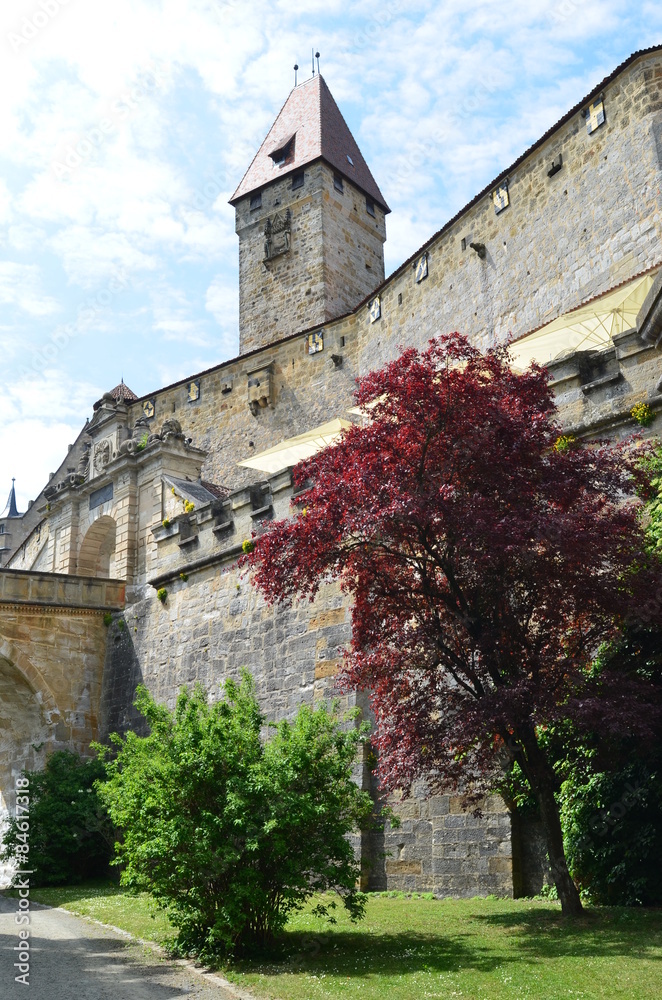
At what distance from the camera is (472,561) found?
7.98m

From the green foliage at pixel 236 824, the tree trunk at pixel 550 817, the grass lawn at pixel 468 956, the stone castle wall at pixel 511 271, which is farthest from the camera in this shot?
the stone castle wall at pixel 511 271

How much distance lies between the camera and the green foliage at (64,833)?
534 inches

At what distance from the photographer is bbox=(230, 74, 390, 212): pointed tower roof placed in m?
37.9

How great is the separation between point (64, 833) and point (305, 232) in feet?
89.4

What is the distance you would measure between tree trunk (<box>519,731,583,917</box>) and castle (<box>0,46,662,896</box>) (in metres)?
1.88

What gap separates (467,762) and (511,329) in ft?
55.1

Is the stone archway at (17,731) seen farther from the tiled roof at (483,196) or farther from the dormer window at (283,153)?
the dormer window at (283,153)

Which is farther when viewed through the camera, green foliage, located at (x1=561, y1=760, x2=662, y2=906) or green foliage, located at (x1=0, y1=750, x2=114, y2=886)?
green foliage, located at (x1=0, y1=750, x2=114, y2=886)

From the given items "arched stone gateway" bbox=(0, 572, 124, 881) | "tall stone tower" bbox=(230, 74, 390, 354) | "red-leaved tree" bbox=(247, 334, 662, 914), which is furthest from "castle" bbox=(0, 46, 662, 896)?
"red-leaved tree" bbox=(247, 334, 662, 914)

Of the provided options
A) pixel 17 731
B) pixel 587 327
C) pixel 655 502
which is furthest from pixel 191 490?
pixel 655 502

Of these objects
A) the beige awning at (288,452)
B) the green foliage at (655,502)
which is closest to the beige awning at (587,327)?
the green foliage at (655,502)

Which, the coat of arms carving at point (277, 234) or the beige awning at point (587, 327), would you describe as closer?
the beige awning at point (587, 327)

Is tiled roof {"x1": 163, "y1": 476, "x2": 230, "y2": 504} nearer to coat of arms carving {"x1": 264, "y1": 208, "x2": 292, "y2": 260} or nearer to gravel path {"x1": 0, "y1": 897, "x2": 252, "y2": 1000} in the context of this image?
gravel path {"x1": 0, "y1": 897, "x2": 252, "y2": 1000}

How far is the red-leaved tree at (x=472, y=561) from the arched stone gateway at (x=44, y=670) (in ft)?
30.1
